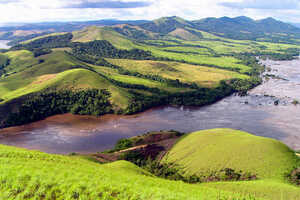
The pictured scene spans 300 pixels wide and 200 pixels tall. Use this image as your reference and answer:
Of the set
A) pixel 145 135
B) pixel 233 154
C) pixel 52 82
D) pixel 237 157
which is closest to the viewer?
pixel 237 157

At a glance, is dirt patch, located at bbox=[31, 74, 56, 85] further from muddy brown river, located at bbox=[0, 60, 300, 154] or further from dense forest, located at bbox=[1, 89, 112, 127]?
muddy brown river, located at bbox=[0, 60, 300, 154]

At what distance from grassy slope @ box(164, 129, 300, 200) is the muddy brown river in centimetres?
2941

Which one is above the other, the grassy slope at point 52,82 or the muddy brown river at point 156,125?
the grassy slope at point 52,82

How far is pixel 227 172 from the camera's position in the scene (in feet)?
166

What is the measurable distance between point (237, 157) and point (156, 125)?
52808 mm

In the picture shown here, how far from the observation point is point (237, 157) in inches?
2195

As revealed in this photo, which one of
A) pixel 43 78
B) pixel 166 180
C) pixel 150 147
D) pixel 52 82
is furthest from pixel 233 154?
pixel 43 78

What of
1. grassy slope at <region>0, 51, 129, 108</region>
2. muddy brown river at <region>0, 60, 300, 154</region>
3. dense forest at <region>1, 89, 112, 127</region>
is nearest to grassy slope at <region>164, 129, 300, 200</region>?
muddy brown river at <region>0, 60, 300, 154</region>

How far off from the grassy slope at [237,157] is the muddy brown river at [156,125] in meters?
29.4

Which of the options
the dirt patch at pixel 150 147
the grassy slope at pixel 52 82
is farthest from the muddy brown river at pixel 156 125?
the grassy slope at pixel 52 82

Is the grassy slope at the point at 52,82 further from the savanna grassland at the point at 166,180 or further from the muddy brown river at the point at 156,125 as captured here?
the savanna grassland at the point at 166,180

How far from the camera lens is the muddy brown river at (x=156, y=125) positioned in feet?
292

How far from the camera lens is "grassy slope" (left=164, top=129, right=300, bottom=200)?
39.5m

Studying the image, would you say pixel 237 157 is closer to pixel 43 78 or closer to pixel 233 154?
pixel 233 154
